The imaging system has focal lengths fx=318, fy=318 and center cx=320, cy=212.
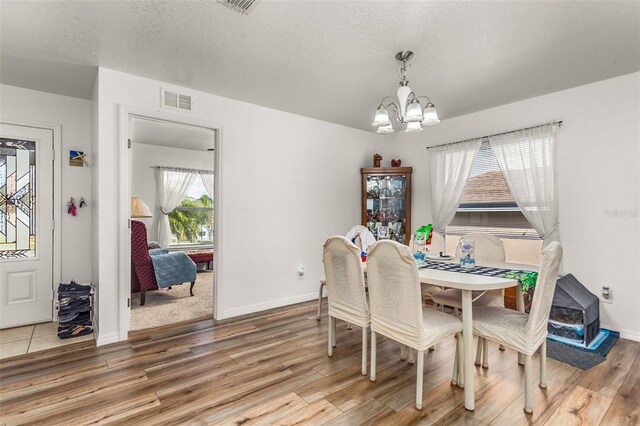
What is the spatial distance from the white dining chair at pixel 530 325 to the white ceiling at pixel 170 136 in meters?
4.50

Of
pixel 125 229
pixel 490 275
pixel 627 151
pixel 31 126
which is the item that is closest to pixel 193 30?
pixel 125 229

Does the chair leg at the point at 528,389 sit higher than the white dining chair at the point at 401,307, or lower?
lower

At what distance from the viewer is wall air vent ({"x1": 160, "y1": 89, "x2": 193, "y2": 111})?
3.18 m

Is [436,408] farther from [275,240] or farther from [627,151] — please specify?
[627,151]

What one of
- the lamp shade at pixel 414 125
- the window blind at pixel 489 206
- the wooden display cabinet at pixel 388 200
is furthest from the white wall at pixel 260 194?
the lamp shade at pixel 414 125

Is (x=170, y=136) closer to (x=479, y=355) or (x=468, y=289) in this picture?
(x=468, y=289)

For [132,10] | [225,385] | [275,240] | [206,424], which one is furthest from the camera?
[275,240]

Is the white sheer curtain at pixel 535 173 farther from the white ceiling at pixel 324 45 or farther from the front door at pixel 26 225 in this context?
the front door at pixel 26 225

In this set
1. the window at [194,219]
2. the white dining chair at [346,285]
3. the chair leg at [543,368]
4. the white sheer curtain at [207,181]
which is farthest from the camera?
the white sheer curtain at [207,181]

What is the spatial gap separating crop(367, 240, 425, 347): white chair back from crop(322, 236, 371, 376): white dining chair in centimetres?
12

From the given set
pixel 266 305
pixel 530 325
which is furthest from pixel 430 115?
pixel 266 305

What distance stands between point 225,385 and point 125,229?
5.70 ft

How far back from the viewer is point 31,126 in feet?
11.0

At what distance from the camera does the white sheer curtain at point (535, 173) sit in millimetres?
3438
